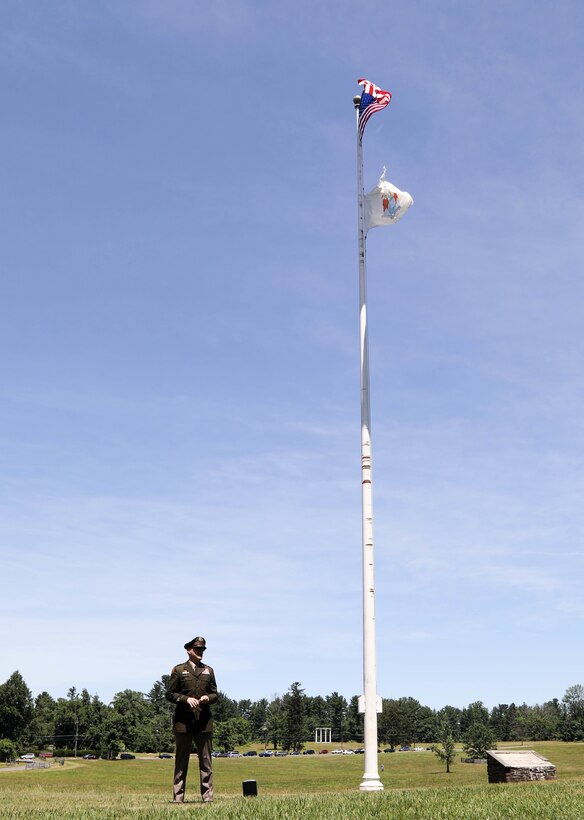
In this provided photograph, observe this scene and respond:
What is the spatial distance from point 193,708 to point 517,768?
12263mm

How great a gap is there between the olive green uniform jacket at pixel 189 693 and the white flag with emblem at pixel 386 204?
16.8 metres

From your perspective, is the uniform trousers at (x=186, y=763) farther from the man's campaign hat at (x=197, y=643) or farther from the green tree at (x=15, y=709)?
the green tree at (x=15, y=709)

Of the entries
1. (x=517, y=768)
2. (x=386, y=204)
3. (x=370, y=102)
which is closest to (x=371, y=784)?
(x=517, y=768)

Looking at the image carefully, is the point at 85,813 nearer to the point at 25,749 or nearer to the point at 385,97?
the point at 385,97

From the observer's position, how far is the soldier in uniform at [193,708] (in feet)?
43.8

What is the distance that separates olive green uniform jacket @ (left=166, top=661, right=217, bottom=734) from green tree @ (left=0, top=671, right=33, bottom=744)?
137m

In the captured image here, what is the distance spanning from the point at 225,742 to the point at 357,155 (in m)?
181

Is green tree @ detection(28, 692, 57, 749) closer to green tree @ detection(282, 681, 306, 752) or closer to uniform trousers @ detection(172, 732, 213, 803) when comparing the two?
green tree @ detection(282, 681, 306, 752)

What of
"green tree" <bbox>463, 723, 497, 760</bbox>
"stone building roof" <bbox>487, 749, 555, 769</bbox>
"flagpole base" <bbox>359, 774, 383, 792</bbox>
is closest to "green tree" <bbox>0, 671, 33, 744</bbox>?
"green tree" <bbox>463, 723, 497, 760</bbox>

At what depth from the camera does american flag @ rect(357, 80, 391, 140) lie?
88.9ft

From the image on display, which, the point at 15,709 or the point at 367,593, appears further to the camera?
the point at 15,709

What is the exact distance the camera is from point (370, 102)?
27266 millimetres

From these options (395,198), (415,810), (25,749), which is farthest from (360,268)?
(25,749)

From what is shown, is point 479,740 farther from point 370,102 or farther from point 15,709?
point 370,102
